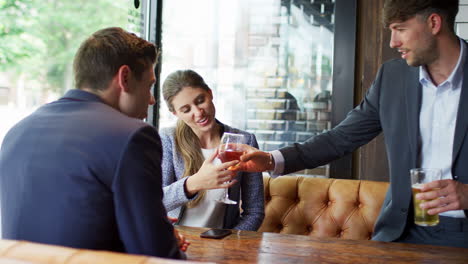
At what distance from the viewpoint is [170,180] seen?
2.48 m

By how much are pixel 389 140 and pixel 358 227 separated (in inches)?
28.6

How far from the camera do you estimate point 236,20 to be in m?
3.42

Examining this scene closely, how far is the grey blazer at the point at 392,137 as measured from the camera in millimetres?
2033

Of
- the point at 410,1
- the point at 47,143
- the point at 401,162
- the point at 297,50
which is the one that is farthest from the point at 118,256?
the point at 297,50

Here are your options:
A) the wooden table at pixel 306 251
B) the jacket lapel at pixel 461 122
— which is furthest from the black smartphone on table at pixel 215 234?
the jacket lapel at pixel 461 122

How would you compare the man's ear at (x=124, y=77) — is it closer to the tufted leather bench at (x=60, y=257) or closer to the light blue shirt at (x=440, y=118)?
the tufted leather bench at (x=60, y=257)

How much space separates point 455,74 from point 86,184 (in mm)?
1642

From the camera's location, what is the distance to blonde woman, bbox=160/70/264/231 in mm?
2434

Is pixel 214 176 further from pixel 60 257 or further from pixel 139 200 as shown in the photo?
pixel 60 257

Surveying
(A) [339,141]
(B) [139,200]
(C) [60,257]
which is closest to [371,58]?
(A) [339,141]

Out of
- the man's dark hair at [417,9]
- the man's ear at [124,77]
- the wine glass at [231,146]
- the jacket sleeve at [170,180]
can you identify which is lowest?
the jacket sleeve at [170,180]

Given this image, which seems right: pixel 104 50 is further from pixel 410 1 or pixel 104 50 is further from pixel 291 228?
pixel 291 228

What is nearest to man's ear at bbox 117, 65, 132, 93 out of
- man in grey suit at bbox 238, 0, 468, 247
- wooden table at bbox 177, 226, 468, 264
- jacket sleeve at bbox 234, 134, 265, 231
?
wooden table at bbox 177, 226, 468, 264

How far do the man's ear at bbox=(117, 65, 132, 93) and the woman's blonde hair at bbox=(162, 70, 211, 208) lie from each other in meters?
1.09
